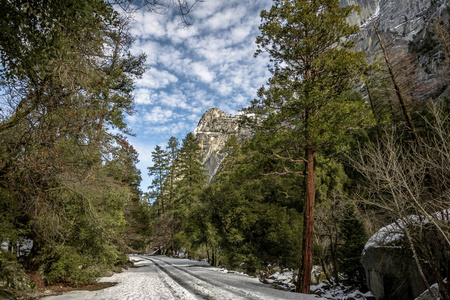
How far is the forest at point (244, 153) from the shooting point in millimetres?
3986

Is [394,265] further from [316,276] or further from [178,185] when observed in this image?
[178,185]

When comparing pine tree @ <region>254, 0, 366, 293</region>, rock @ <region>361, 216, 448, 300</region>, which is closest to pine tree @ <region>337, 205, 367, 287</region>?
rock @ <region>361, 216, 448, 300</region>

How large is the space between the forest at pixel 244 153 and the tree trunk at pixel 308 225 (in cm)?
4

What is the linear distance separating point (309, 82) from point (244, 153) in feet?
10.9

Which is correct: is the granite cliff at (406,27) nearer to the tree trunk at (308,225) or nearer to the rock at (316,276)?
the rock at (316,276)

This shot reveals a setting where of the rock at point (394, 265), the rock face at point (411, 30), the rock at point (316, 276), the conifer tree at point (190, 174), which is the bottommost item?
the rock at point (316, 276)

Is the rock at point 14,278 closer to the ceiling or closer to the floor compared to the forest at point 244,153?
closer to the floor

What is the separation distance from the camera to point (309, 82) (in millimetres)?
7496

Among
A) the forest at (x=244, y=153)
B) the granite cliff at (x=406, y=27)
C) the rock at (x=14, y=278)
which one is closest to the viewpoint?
the forest at (x=244, y=153)

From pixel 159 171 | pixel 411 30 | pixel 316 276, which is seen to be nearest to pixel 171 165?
pixel 159 171

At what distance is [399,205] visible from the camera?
18.6 ft

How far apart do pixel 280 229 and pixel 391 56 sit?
1446 centimetres

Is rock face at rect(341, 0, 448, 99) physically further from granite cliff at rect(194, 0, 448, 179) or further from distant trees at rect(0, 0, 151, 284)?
distant trees at rect(0, 0, 151, 284)

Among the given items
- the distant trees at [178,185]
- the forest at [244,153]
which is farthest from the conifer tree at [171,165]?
the forest at [244,153]
